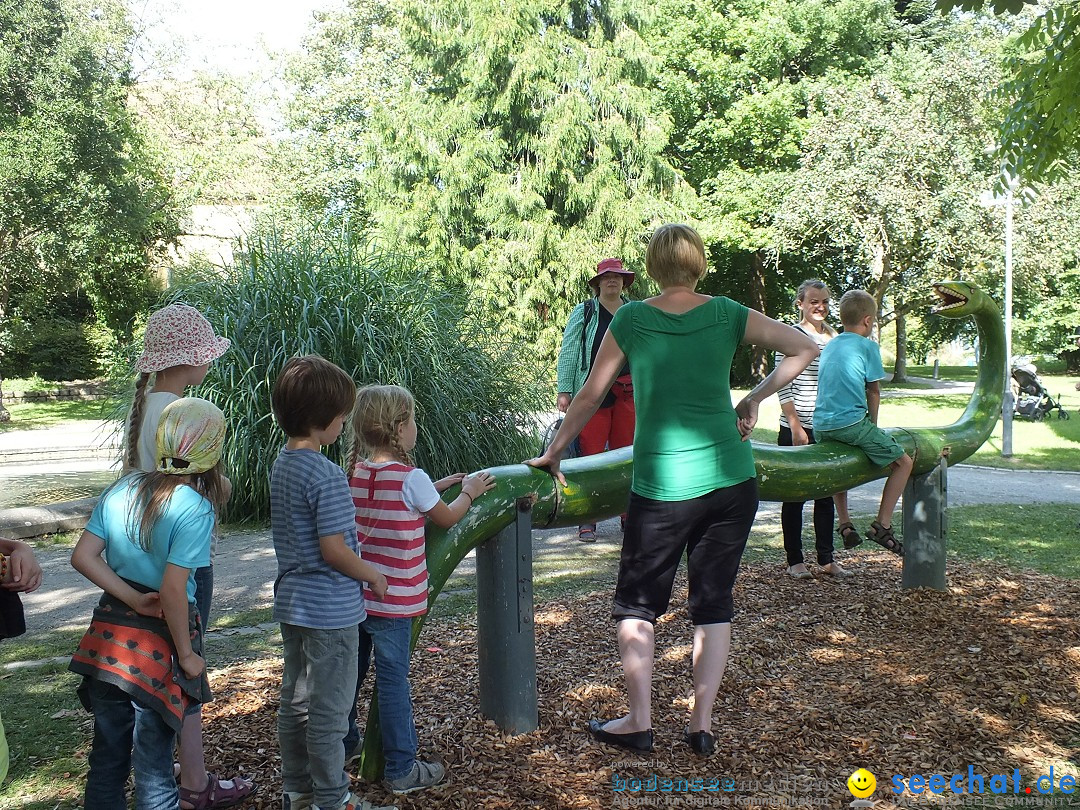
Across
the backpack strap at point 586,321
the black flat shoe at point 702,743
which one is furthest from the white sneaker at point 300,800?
the backpack strap at point 586,321

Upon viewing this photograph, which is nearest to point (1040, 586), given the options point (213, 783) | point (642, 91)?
point (213, 783)

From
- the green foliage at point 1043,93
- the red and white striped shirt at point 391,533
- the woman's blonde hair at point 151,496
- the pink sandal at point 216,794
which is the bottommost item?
the pink sandal at point 216,794

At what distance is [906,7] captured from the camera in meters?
32.9

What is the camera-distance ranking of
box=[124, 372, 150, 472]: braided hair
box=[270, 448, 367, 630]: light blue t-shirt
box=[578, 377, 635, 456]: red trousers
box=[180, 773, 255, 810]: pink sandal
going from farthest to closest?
box=[578, 377, 635, 456]: red trousers → box=[124, 372, 150, 472]: braided hair → box=[180, 773, 255, 810]: pink sandal → box=[270, 448, 367, 630]: light blue t-shirt

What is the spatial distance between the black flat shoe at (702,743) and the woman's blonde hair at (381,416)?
1.36 m

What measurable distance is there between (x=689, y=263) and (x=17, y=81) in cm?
2112

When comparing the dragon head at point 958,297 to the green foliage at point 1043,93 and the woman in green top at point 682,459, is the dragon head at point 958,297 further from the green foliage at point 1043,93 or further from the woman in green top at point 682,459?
the woman in green top at point 682,459

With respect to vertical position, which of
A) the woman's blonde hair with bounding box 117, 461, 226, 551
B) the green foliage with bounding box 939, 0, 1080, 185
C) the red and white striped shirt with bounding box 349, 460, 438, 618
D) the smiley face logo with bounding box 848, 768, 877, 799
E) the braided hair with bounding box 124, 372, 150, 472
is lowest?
the smiley face logo with bounding box 848, 768, 877, 799

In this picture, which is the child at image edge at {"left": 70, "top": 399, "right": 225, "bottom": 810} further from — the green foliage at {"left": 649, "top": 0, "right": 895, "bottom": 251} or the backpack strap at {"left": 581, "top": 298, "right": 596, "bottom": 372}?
the green foliage at {"left": 649, "top": 0, "right": 895, "bottom": 251}

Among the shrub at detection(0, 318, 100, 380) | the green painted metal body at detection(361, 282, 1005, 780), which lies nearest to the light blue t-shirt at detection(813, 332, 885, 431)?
the green painted metal body at detection(361, 282, 1005, 780)

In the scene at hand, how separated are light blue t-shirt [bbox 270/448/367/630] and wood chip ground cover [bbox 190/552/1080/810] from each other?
0.70m

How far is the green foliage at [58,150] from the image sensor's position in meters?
19.4

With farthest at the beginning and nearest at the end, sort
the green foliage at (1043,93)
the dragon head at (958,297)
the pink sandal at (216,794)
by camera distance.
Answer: the dragon head at (958,297) < the green foliage at (1043,93) < the pink sandal at (216,794)

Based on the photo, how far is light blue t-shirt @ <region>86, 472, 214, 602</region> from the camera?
2477 mm
